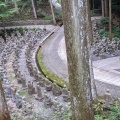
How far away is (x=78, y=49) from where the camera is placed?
250 inches

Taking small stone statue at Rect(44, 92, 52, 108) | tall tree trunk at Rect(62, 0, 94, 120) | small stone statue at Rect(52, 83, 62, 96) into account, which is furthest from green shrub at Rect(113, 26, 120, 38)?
tall tree trunk at Rect(62, 0, 94, 120)

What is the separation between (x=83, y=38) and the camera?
6.32 meters

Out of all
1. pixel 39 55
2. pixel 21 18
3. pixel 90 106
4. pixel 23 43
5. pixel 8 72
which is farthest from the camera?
pixel 21 18

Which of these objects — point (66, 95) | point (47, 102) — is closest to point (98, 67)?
point (66, 95)

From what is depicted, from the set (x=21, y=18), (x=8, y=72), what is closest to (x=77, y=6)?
(x=8, y=72)

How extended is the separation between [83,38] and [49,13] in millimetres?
30373

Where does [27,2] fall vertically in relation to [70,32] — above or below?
below

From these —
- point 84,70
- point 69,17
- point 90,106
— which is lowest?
point 90,106

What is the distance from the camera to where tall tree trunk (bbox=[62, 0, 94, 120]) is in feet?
20.2

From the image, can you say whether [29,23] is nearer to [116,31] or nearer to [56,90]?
[116,31]

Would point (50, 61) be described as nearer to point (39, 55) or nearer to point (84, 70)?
A: point (39, 55)

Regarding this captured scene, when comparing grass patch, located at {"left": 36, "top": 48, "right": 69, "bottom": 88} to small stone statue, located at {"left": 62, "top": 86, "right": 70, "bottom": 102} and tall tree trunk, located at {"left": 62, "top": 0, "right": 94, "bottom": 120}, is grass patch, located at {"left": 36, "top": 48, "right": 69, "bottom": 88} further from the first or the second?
tall tree trunk, located at {"left": 62, "top": 0, "right": 94, "bottom": 120}

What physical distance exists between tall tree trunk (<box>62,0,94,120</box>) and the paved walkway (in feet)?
17.8

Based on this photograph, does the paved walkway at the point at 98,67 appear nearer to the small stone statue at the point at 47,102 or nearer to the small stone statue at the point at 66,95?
the small stone statue at the point at 66,95
